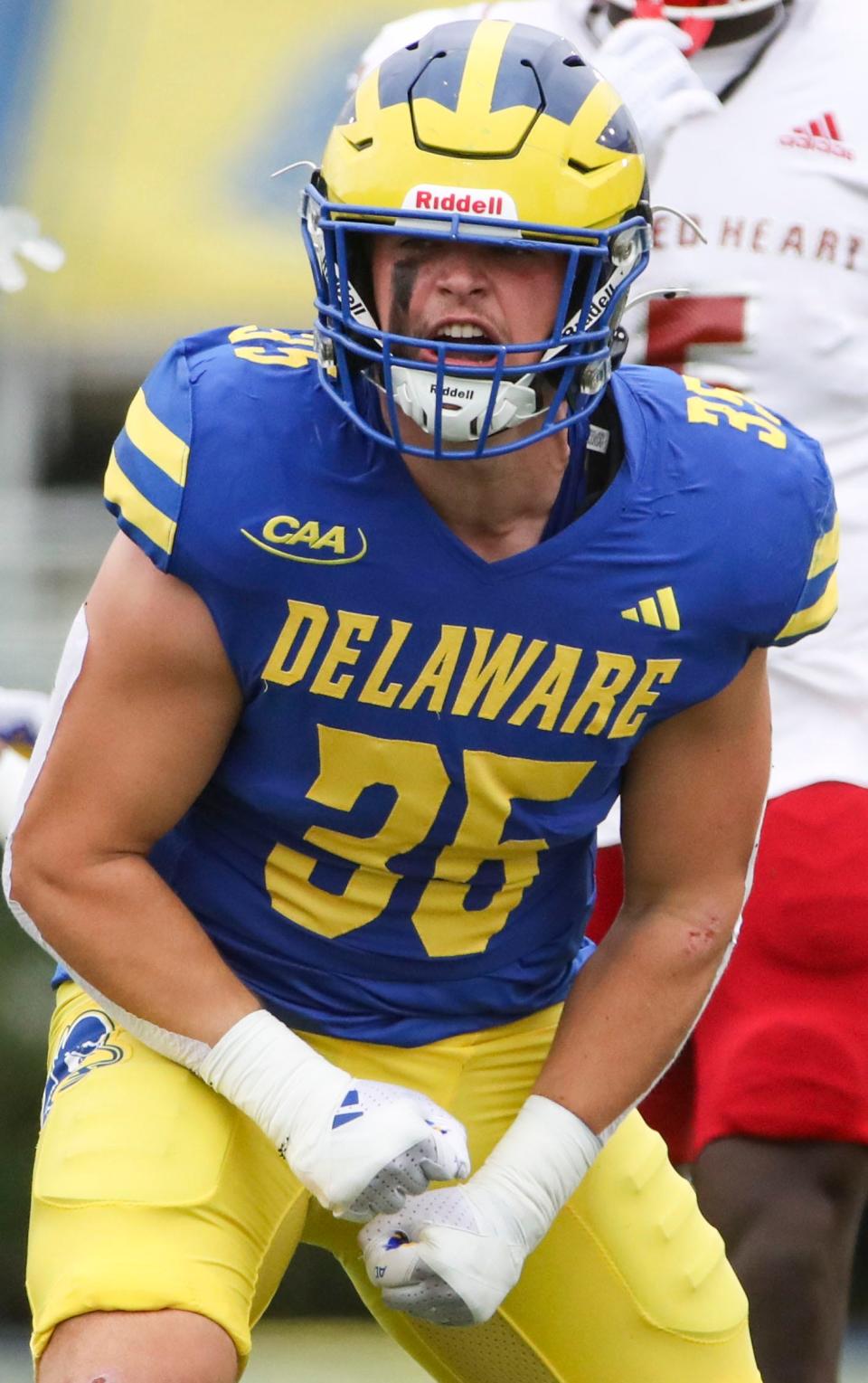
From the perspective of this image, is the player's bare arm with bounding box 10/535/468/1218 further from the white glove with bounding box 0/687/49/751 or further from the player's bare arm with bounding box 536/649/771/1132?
the white glove with bounding box 0/687/49/751

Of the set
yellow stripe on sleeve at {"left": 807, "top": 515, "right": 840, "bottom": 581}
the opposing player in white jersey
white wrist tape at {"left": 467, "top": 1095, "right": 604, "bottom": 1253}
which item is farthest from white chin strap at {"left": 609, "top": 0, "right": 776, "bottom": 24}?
white wrist tape at {"left": 467, "top": 1095, "right": 604, "bottom": 1253}

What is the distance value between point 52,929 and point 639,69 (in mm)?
1477

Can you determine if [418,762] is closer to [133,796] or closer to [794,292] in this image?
[133,796]

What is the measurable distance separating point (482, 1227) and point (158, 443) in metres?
0.77

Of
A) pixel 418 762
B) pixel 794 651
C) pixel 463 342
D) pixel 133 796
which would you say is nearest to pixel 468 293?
pixel 463 342

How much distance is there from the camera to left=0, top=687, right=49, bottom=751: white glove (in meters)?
2.99

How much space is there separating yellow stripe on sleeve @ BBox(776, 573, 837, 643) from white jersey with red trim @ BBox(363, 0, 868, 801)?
81cm

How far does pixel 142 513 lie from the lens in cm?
210

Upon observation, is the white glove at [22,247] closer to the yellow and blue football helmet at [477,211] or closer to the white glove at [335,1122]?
the yellow and blue football helmet at [477,211]

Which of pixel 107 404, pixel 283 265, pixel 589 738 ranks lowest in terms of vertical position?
pixel 107 404

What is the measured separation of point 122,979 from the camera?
219cm

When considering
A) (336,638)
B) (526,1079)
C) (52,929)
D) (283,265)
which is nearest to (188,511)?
(336,638)

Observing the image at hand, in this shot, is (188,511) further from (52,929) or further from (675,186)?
(675,186)

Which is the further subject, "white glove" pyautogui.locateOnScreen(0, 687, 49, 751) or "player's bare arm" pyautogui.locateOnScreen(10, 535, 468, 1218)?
"white glove" pyautogui.locateOnScreen(0, 687, 49, 751)
